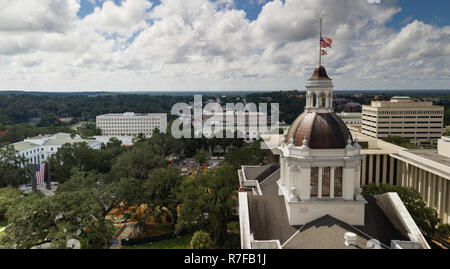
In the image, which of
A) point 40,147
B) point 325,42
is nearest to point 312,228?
point 325,42

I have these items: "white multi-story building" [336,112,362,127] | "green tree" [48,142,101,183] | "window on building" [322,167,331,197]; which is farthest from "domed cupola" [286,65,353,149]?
"white multi-story building" [336,112,362,127]

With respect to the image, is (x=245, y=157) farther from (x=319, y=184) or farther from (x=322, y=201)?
(x=322, y=201)

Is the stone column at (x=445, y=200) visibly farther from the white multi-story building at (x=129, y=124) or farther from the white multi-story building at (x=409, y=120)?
the white multi-story building at (x=129, y=124)

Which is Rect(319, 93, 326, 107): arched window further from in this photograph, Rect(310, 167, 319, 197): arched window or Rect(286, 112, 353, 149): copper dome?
Rect(310, 167, 319, 197): arched window

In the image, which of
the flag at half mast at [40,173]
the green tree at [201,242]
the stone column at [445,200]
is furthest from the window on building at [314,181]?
the flag at half mast at [40,173]
